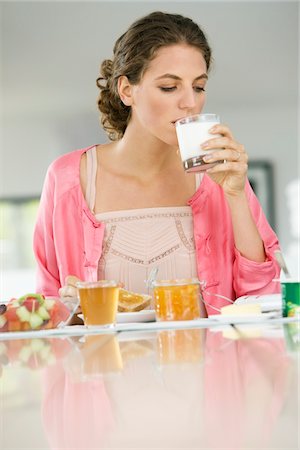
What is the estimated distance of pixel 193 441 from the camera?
24.5 inches

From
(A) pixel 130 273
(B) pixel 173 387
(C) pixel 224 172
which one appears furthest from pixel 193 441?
(A) pixel 130 273

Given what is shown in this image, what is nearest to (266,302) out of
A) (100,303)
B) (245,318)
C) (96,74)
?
(245,318)

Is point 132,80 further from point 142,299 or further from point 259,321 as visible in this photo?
point 259,321

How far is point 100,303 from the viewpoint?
1636mm

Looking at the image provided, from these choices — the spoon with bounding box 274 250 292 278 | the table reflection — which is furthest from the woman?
the table reflection

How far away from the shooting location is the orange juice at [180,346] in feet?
3.33

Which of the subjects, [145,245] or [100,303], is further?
[145,245]

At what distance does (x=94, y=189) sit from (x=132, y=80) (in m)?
0.41

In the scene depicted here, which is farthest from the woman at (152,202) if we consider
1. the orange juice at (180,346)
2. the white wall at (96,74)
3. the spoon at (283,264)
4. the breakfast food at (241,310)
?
the white wall at (96,74)

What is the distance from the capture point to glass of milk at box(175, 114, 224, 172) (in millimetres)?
2141

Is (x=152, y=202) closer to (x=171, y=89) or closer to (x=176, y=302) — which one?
(x=171, y=89)

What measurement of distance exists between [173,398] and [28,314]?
928 millimetres

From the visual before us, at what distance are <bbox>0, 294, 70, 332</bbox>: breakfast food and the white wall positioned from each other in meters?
5.64

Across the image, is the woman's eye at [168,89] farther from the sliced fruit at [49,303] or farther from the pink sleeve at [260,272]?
the sliced fruit at [49,303]
